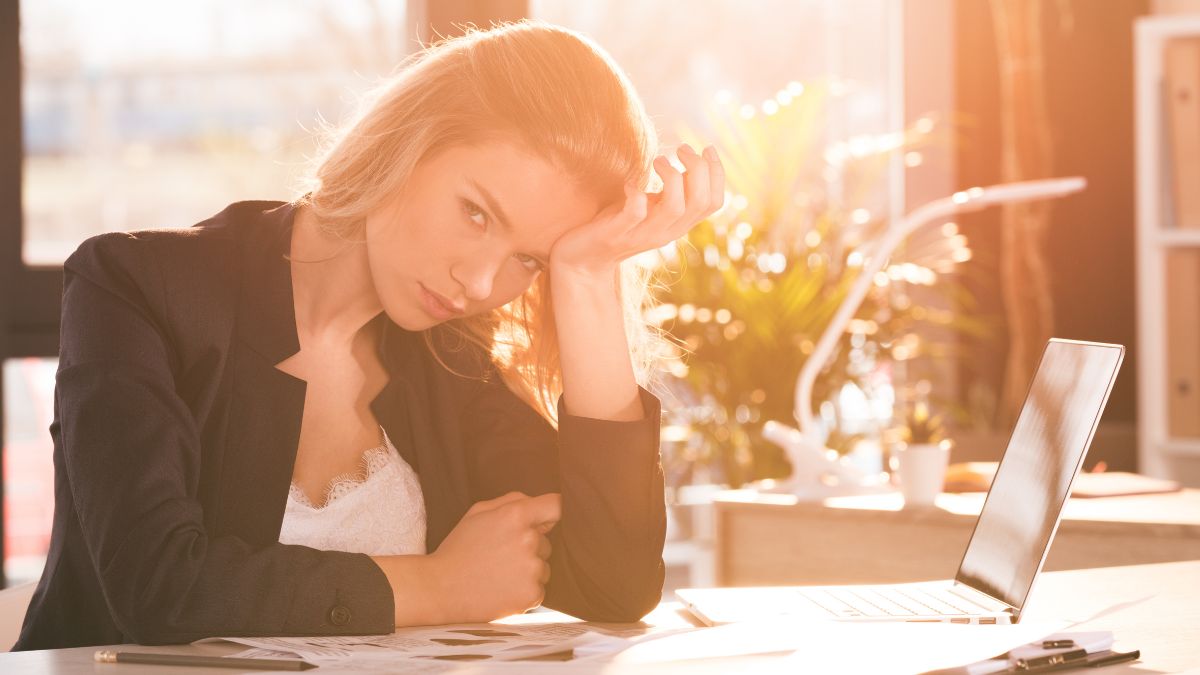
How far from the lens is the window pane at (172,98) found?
118 inches

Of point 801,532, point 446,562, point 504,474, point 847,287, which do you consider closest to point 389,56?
point 847,287

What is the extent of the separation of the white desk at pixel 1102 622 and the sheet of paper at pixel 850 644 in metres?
0.03

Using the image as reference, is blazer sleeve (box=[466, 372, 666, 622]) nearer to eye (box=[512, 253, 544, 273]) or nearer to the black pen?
eye (box=[512, 253, 544, 273])

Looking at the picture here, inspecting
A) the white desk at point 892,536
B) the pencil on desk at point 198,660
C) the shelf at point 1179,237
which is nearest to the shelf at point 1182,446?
the shelf at point 1179,237

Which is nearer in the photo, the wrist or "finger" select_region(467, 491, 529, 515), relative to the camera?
the wrist

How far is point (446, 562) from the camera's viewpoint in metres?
1.36

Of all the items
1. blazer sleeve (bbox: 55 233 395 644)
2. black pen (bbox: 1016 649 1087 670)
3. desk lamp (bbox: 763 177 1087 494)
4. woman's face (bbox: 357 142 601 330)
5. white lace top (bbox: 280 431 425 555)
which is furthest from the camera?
desk lamp (bbox: 763 177 1087 494)

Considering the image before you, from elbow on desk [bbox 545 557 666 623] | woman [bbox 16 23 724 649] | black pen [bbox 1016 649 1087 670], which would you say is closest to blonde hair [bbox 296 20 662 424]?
woman [bbox 16 23 724 649]

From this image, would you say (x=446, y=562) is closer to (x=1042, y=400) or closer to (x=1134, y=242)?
(x=1042, y=400)

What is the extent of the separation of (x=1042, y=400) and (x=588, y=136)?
563 mm

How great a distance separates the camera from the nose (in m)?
1.48

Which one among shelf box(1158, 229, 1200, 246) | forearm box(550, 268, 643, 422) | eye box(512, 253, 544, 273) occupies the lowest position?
forearm box(550, 268, 643, 422)

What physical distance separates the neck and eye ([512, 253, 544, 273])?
0.21 metres

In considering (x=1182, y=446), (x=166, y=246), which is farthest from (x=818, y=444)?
(x=1182, y=446)
